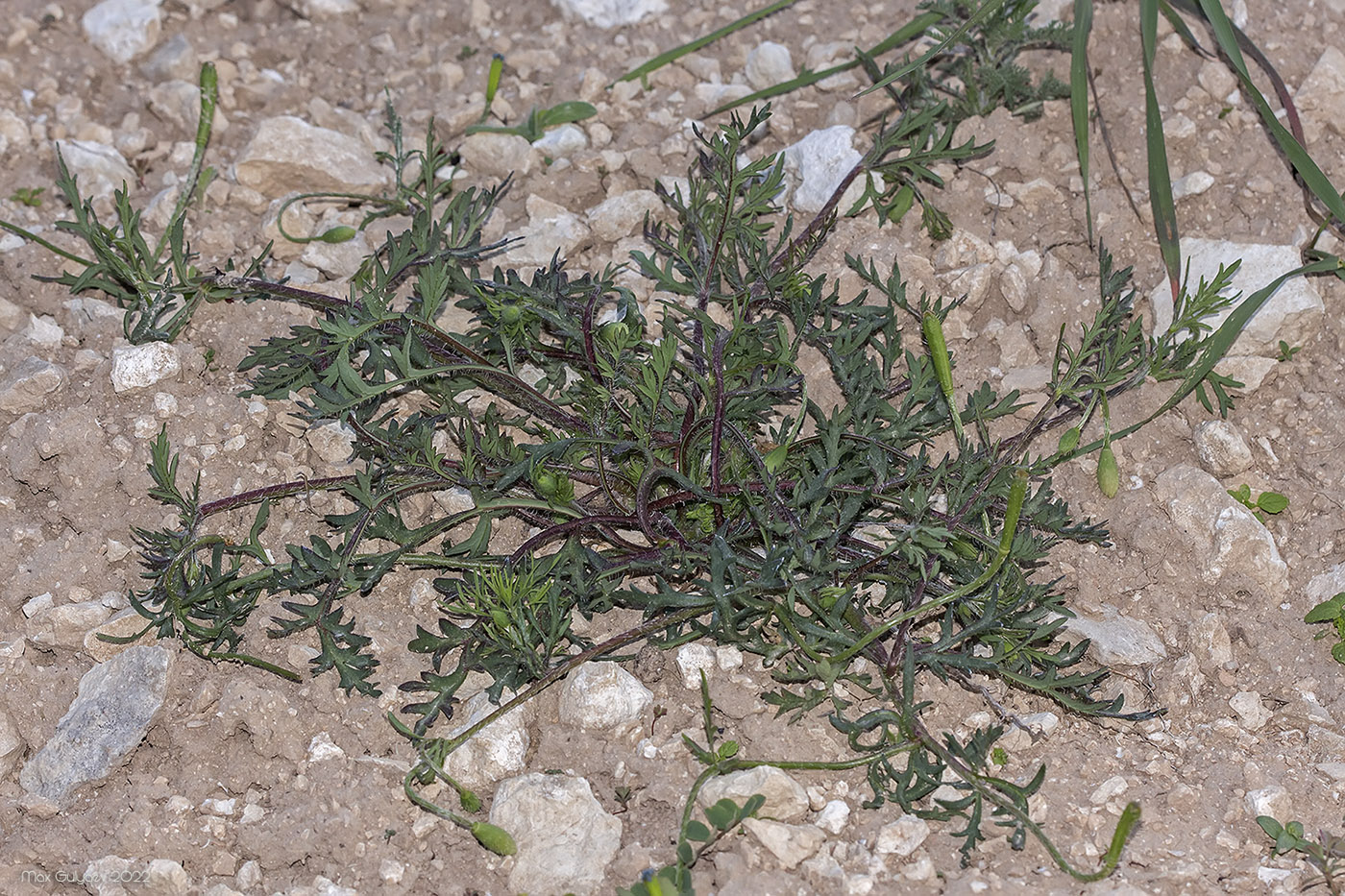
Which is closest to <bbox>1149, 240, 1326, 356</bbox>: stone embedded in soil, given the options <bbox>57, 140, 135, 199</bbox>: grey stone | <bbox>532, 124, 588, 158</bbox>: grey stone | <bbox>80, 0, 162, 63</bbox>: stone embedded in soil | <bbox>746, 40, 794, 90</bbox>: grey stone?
<bbox>746, 40, 794, 90</bbox>: grey stone

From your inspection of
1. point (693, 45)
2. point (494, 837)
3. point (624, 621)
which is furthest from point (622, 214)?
point (494, 837)

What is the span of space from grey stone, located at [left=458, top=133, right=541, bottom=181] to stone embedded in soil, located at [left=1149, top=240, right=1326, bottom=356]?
1.75 m

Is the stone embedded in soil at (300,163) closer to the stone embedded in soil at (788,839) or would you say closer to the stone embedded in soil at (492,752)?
the stone embedded in soil at (492,752)

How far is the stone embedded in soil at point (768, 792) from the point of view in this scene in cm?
214

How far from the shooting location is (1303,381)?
2.94 meters

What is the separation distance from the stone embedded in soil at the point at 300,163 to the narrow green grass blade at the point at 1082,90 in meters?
1.92

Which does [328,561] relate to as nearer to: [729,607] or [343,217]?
[729,607]

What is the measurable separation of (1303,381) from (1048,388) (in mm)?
670

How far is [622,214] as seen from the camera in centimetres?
322

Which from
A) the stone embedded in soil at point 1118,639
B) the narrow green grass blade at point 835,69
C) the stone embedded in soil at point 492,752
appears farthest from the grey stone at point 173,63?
the stone embedded in soil at point 1118,639

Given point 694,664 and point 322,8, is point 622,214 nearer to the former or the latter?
point 694,664

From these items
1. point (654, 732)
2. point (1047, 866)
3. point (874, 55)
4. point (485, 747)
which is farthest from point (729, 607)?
point (874, 55)

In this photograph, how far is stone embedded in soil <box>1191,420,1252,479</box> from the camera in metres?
2.77

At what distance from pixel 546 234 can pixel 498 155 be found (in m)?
0.42
